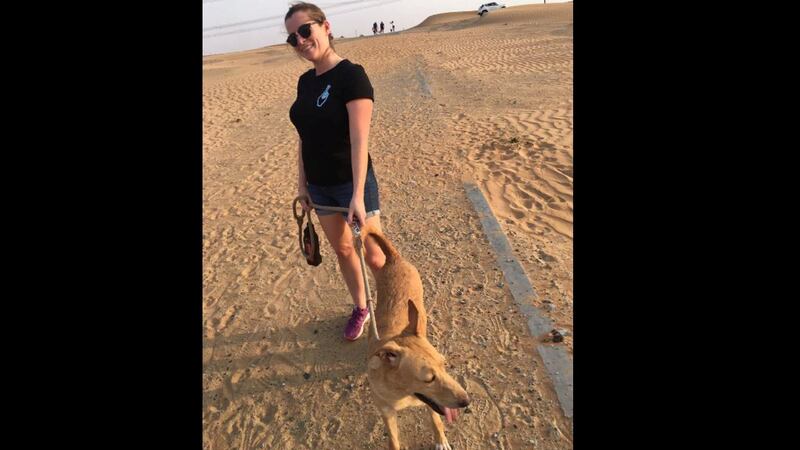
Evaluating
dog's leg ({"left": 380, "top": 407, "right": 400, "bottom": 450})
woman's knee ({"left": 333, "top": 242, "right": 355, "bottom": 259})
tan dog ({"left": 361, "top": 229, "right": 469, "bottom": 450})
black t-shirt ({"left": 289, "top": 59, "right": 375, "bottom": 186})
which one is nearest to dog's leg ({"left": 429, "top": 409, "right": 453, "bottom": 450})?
tan dog ({"left": 361, "top": 229, "right": 469, "bottom": 450})

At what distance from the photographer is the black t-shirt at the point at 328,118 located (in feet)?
7.13

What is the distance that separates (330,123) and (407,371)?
1327 millimetres

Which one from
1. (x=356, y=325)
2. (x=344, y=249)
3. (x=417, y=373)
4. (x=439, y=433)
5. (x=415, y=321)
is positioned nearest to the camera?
(x=417, y=373)

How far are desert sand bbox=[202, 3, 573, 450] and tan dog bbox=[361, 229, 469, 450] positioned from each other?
1.59 ft

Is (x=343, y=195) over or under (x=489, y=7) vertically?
under

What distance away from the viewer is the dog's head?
6.09 ft

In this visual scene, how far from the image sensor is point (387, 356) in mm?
1946

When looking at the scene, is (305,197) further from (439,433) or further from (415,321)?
(439,433)

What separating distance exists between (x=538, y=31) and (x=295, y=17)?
77.9ft

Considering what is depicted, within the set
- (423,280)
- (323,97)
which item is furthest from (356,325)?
(323,97)

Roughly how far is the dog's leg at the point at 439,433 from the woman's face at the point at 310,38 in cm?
207

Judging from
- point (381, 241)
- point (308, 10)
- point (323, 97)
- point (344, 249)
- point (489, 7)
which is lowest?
point (344, 249)

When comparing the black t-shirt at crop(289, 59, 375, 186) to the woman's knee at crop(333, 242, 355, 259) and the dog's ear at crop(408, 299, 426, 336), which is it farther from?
the dog's ear at crop(408, 299, 426, 336)

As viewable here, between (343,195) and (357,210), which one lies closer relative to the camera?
(357,210)
